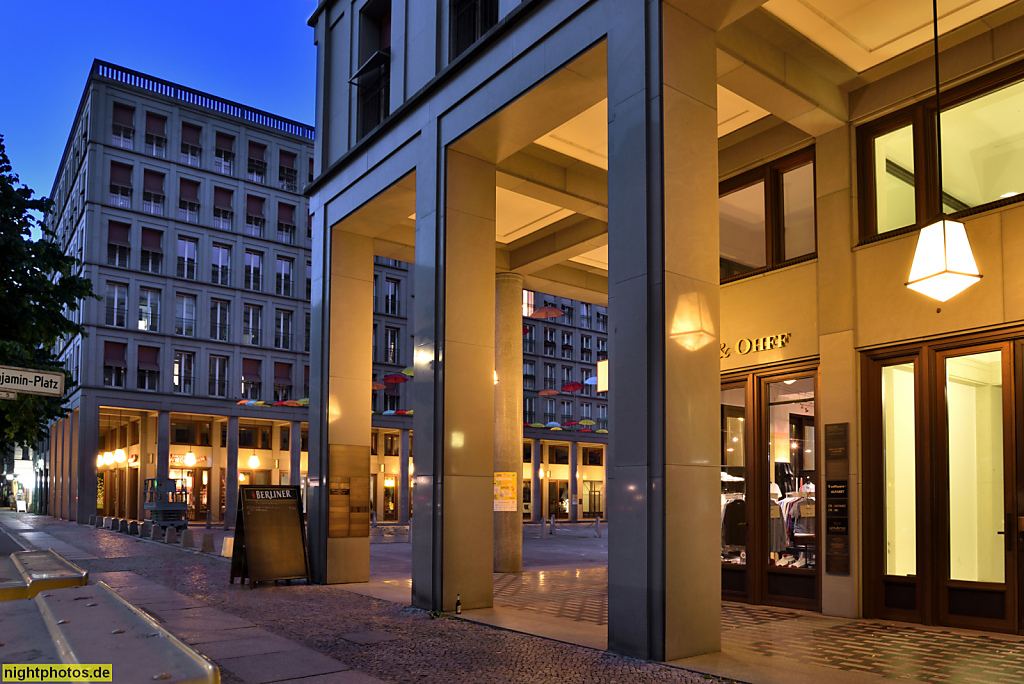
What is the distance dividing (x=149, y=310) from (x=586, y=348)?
34.0m

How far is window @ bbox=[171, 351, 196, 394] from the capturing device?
147ft

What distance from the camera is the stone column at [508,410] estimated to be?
16938 mm

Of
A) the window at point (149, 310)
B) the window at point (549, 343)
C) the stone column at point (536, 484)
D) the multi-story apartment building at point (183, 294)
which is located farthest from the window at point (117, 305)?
the window at point (549, 343)

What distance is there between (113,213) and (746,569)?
40320 millimetres

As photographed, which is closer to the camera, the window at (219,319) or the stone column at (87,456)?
the stone column at (87,456)

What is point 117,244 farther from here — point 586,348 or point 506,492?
point 586,348

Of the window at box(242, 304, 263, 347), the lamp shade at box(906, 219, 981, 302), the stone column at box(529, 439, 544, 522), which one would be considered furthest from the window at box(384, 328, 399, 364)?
the lamp shade at box(906, 219, 981, 302)

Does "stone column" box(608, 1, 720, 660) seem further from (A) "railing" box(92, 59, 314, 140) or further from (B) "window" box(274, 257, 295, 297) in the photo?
(B) "window" box(274, 257, 295, 297)

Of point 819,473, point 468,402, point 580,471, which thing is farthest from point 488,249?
point 580,471

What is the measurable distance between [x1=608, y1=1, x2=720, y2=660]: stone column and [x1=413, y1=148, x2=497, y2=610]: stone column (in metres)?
3.28

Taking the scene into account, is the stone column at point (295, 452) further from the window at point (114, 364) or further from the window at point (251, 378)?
the window at point (114, 364)

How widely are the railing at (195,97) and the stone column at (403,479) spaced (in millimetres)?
18801

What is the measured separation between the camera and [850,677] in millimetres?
7012

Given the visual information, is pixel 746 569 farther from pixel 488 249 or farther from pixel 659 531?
pixel 488 249
